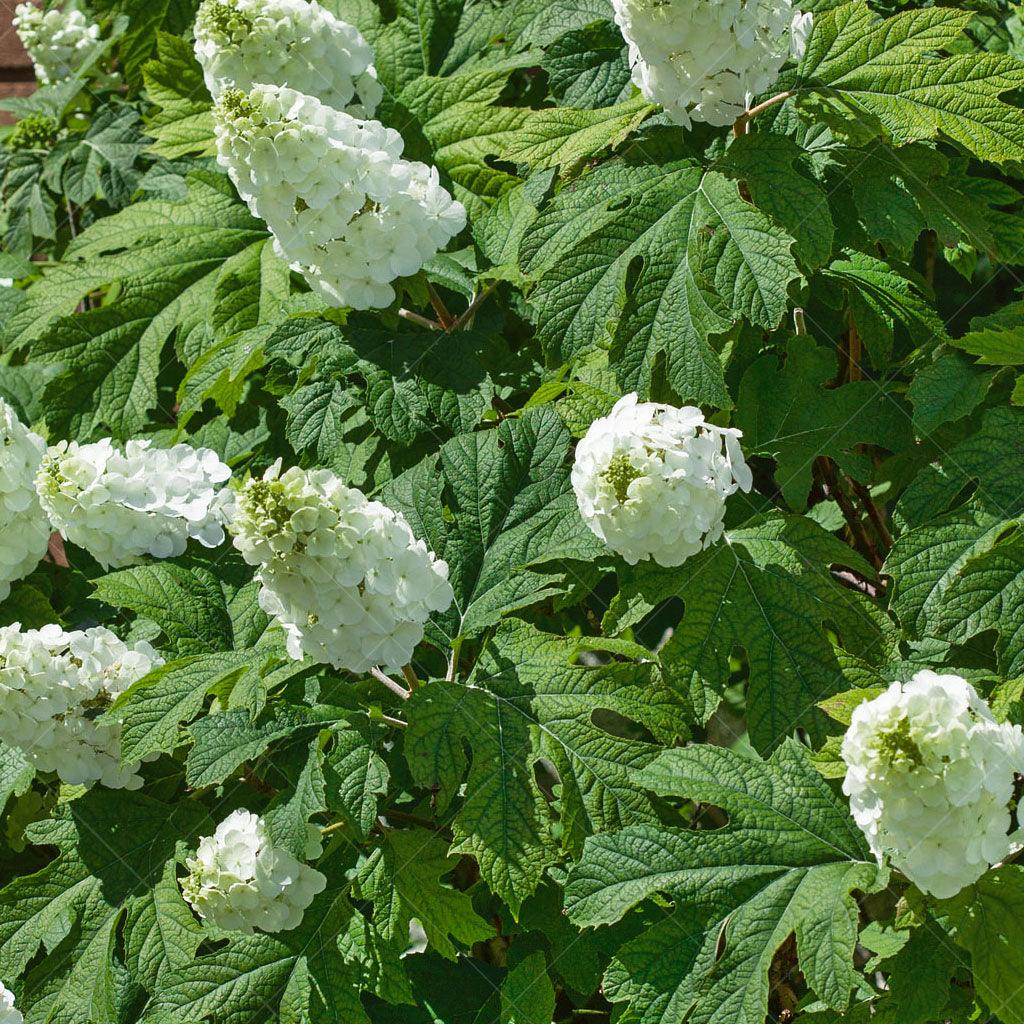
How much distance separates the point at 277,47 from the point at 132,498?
929 millimetres

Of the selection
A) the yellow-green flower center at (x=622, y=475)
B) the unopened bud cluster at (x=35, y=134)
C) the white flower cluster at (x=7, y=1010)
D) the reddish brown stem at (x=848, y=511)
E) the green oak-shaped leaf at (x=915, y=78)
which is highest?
the green oak-shaped leaf at (x=915, y=78)

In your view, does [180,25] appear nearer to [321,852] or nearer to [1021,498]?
[321,852]

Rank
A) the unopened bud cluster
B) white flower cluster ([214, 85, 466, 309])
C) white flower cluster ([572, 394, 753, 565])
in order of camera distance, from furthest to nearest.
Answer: the unopened bud cluster, white flower cluster ([214, 85, 466, 309]), white flower cluster ([572, 394, 753, 565])

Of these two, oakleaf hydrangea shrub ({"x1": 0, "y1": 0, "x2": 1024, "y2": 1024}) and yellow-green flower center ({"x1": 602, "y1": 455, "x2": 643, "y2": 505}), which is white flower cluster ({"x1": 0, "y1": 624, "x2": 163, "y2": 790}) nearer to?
oakleaf hydrangea shrub ({"x1": 0, "y1": 0, "x2": 1024, "y2": 1024})

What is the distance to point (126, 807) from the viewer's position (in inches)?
93.7

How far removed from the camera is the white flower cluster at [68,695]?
2.21 metres

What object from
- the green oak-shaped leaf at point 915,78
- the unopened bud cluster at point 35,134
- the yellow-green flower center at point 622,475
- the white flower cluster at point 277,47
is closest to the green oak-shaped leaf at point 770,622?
the yellow-green flower center at point 622,475

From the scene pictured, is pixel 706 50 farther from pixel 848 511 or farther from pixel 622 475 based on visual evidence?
pixel 848 511

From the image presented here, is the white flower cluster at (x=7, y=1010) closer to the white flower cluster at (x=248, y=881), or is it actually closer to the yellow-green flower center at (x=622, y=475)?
the white flower cluster at (x=248, y=881)

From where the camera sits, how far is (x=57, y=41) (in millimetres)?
3965

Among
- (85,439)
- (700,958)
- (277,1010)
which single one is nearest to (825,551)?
(700,958)

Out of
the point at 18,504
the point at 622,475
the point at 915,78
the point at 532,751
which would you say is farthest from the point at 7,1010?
the point at 915,78

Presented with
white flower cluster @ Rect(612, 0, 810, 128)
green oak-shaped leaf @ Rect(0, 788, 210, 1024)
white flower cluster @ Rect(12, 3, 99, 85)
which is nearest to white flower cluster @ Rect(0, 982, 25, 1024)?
green oak-shaped leaf @ Rect(0, 788, 210, 1024)

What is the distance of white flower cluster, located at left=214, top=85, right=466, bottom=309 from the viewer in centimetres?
218
